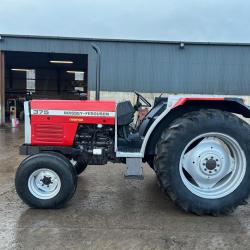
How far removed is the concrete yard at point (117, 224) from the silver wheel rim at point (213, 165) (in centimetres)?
32

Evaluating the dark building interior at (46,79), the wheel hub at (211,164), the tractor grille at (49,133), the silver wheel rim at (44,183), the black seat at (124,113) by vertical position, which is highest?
the dark building interior at (46,79)

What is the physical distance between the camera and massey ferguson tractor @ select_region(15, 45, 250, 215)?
4.23 meters

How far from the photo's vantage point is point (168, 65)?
15719mm

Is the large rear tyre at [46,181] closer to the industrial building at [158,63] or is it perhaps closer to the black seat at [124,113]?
the black seat at [124,113]

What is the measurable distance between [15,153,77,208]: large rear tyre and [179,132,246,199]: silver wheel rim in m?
1.30

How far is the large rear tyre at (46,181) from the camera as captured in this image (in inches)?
172

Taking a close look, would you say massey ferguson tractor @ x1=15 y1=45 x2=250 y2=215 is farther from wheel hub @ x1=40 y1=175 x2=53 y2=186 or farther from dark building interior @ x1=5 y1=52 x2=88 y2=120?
dark building interior @ x1=5 y1=52 x2=88 y2=120

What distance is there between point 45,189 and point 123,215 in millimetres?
946

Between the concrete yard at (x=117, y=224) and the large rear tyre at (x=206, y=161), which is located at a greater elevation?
the large rear tyre at (x=206, y=161)

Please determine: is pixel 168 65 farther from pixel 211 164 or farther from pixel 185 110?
pixel 211 164

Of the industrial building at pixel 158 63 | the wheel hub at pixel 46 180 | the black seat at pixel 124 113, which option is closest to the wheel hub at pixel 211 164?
the black seat at pixel 124 113

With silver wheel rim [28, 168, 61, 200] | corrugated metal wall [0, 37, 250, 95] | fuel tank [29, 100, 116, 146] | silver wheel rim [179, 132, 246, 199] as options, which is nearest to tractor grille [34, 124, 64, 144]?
fuel tank [29, 100, 116, 146]

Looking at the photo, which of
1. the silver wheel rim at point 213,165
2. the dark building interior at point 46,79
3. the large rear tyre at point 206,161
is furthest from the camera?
the dark building interior at point 46,79

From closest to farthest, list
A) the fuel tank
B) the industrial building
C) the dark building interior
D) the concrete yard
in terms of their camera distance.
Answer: the concrete yard < the fuel tank < the industrial building < the dark building interior
